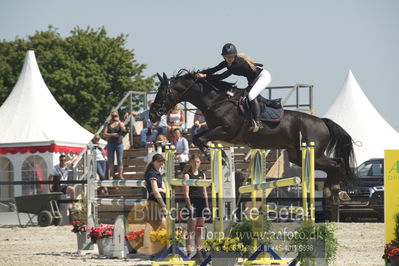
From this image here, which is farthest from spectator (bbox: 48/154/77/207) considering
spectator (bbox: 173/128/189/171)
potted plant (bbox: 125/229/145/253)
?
potted plant (bbox: 125/229/145/253)

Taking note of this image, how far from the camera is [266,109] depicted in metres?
10.4

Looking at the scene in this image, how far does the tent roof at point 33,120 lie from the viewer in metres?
20.7

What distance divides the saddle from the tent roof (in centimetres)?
1051

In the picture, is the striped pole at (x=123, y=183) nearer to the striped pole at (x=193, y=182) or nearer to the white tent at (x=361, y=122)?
the striped pole at (x=193, y=182)

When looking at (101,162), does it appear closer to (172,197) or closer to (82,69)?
(172,197)

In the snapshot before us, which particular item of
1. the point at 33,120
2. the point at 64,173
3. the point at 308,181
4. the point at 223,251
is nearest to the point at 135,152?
the point at 64,173

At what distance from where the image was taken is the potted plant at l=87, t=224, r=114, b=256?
11.3 metres

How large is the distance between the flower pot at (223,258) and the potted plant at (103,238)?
301cm

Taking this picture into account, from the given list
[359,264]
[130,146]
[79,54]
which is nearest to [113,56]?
[79,54]

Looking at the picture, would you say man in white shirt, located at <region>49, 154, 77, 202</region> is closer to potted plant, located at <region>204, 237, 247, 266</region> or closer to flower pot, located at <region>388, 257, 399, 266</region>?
potted plant, located at <region>204, 237, 247, 266</region>

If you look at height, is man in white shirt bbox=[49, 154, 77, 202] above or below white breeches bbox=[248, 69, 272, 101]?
below

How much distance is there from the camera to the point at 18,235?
50.5 feet

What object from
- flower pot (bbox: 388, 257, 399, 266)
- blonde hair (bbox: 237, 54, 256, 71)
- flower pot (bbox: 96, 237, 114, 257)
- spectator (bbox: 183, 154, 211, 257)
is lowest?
flower pot (bbox: 96, 237, 114, 257)

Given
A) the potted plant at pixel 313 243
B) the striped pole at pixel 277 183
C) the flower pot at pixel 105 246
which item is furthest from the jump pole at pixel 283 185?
the flower pot at pixel 105 246
